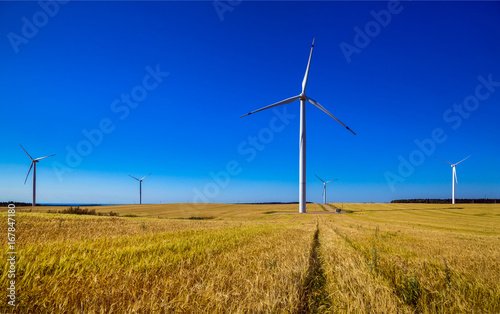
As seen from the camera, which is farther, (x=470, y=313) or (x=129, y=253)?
(x=129, y=253)

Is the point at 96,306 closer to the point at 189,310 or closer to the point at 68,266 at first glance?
the point at 189,310

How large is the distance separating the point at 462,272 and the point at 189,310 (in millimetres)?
6683

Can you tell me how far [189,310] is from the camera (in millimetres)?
3354

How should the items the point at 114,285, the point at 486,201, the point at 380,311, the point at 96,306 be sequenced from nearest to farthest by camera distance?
1. the point at 96,306
2. the point at 380,311
3. the point at 114,285
4. the point at 486,201

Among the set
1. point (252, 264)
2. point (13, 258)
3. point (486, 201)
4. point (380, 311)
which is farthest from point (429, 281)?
point (486, 201)

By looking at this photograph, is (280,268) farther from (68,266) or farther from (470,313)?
(68,266)

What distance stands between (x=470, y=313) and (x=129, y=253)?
7.11 meters

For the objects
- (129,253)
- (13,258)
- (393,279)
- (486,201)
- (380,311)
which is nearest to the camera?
(380,311)

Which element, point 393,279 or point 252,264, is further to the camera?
point 252,264

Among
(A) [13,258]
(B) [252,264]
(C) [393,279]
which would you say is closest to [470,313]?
(C) [393,279]

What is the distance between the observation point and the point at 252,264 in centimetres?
628

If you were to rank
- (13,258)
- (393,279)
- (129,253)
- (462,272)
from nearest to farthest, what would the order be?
(13,258) → (393,279) → (462,272) → (129,253)

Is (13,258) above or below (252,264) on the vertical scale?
above

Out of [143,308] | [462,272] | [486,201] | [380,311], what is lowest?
[486,201]
